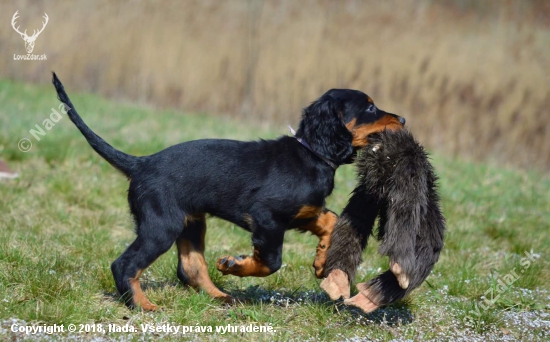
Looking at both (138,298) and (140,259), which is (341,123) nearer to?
(140,259)

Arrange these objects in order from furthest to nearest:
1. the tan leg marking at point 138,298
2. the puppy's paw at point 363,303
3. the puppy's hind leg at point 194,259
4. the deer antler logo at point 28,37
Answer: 1. the deer antler logo at point 28,37
2. the puppy's hind leg at point 194,259
3. the tan leg marking at point 138,298
4. the puppy's paw at point 363,303

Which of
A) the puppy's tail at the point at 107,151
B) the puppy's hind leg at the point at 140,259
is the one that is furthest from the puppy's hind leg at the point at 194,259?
the puppy's tail at the point at 107,151

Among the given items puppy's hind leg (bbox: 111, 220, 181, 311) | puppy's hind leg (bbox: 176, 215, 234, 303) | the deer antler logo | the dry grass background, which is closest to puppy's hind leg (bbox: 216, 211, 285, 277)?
puppy's hind leg (bbox: 111, 220, 181, 311)

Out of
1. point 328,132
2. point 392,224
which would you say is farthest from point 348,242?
point 328,132

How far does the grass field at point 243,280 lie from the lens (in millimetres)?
3643

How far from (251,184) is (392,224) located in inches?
31.1

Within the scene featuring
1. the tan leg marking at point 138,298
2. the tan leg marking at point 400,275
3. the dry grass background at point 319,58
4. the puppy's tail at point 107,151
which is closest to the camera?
the tan leg marking at point 400,275

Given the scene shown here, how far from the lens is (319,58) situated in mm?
9922

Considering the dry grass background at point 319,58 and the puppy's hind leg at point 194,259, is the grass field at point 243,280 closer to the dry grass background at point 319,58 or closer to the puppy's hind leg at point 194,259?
the puppy's hind leg at point 194,259

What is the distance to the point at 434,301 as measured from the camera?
421 centimetres

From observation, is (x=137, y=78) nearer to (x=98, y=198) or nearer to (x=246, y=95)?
(x=246, y=95)

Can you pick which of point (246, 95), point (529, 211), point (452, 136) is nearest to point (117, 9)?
point (246, 95)

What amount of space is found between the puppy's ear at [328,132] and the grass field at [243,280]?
856mm

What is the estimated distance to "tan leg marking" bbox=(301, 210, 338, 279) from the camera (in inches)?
148
